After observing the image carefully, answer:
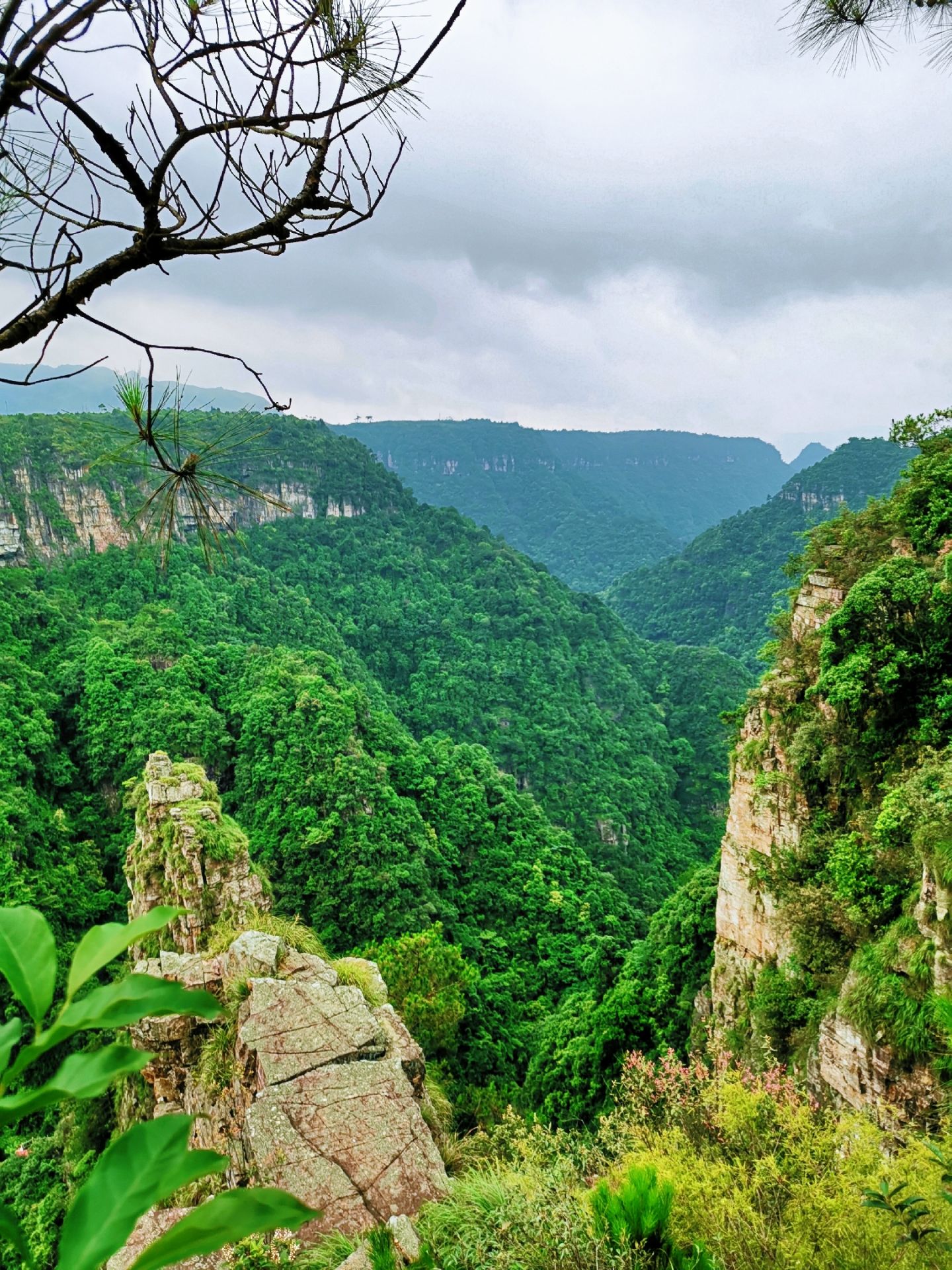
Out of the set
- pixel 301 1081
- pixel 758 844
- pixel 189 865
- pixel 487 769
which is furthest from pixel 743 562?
pixel 301 1081

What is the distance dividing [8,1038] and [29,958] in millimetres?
103

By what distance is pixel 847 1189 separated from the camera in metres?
3.66

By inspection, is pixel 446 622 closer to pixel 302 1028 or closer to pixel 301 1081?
pixel 302 1028

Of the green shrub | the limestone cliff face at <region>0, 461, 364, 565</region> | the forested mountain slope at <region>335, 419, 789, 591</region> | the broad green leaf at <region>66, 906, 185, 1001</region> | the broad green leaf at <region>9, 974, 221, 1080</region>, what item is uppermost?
the forested mountain slope at <region>335, 419, 789, 591</region>

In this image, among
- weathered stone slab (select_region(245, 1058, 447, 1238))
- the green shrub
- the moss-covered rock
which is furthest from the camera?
the moss-covered rock

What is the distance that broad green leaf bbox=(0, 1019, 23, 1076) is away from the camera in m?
0.71

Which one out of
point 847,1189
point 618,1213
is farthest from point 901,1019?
point 618,1213

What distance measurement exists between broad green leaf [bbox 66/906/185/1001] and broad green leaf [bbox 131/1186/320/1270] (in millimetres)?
233

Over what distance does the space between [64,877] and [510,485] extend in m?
129

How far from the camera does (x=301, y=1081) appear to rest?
5.85m

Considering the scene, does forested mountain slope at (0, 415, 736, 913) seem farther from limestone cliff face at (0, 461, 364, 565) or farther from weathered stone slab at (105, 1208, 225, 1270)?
weathered stone slab at (105, 1208, 225, 1270)

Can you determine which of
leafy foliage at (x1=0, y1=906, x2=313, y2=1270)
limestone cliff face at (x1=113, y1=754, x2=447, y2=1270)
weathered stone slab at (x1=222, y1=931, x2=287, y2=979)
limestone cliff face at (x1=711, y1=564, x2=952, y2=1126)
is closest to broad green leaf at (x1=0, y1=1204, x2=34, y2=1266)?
leafy foliage at (x1=0, y1=906, x2=313, y2=1270)

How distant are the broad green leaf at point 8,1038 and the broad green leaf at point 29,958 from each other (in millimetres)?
20

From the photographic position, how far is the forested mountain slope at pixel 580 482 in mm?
118000
